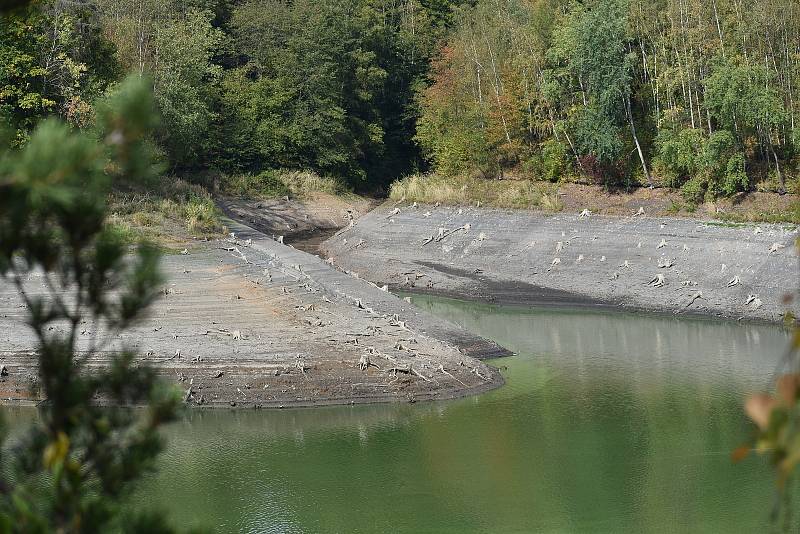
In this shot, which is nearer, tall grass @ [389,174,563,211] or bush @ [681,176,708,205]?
bush @ [681,176,708,205]

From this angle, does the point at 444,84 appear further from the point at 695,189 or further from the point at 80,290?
the point at 80,290

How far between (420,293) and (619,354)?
8.64 m

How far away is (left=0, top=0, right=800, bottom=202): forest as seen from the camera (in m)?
33.1

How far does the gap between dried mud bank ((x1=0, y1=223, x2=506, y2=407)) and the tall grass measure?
38.2ft

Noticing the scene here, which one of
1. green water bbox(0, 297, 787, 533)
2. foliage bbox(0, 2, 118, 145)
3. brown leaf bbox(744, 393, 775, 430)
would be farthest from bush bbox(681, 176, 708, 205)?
brown leaf bbox(744, 393, 775, 430)

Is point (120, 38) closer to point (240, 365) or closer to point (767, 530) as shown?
point (240, 365)

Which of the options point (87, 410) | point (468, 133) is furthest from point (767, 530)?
point (468, 133)

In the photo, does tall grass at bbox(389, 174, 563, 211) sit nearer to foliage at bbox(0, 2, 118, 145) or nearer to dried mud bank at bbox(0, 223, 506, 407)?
dried mud bank at bbox(0, 223, 506, 407)

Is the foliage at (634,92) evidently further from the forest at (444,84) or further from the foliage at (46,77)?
the foliage at (46,77)

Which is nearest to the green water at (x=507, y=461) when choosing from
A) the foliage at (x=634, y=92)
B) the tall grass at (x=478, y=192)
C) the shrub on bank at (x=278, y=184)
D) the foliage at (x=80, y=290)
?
the foliage at (x=80, y=290)

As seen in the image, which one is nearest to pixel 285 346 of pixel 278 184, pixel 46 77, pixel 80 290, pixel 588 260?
pixel 588 260

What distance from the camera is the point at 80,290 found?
4879 mm

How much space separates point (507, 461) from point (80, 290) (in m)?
12.7

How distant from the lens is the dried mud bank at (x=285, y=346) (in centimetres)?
1938
